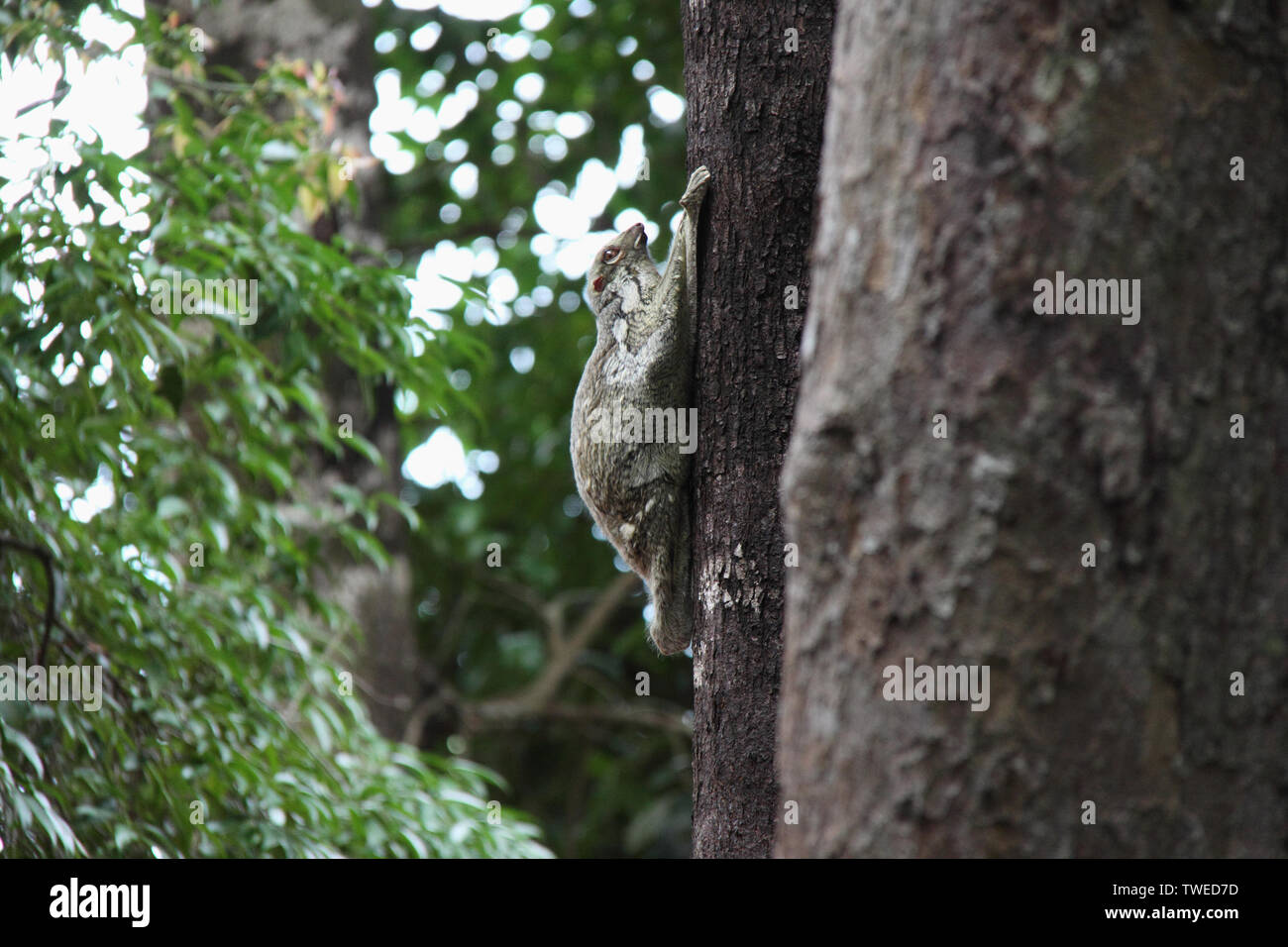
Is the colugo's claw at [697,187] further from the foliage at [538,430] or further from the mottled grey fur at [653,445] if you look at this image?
the foliage at [538,430]

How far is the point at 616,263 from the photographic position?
13.0ft

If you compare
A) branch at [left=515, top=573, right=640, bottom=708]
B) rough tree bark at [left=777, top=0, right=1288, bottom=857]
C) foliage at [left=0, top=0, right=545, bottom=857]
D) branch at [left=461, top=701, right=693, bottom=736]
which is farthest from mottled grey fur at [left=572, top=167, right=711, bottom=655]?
branch at [left=515, top=573, right=640, bottom=708]

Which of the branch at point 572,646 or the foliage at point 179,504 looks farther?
the branch at point 572,646

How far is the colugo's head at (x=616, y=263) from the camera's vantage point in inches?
153

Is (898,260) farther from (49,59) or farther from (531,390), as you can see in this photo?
(531,390)

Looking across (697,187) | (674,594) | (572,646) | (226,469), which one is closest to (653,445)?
(674,594)

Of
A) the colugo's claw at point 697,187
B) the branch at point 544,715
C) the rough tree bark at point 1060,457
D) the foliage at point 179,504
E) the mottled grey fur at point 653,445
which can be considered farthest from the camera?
the branch at point 544,715

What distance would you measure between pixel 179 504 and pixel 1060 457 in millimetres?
3827

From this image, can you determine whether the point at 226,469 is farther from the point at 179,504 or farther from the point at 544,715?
the point at 544,715

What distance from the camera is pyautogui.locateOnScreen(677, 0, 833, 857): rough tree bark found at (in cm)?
267

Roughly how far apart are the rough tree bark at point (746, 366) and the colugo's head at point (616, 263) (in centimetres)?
94

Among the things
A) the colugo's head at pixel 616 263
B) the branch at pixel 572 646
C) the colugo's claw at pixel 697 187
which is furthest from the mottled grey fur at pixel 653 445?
the branch at pixel 572 646

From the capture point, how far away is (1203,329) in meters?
1.46
